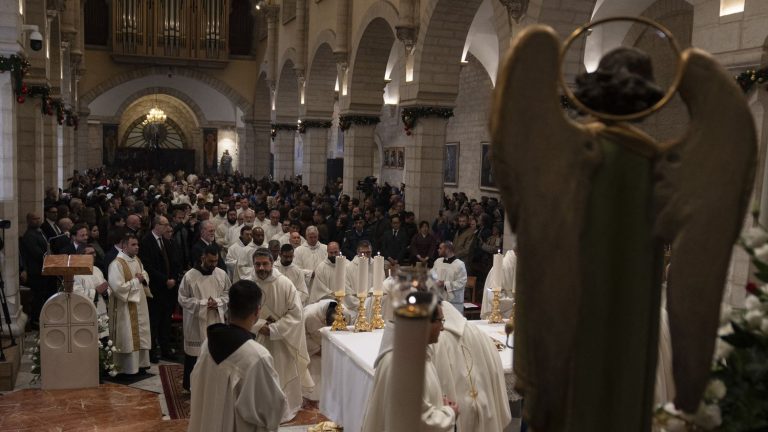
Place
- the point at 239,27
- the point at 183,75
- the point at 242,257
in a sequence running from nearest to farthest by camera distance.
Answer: the point at 242,257 → the point at 183,75 → the point at 239,27

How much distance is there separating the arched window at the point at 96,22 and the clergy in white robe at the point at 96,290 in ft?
81.9

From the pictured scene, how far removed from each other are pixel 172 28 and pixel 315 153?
13.6m

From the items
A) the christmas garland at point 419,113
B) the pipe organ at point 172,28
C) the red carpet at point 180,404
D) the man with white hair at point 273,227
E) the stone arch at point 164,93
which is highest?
the pipe organ at point 172,28

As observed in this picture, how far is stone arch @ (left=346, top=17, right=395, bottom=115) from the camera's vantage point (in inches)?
662

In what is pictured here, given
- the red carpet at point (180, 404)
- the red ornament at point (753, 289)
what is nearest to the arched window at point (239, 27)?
the red carpet at point (180, 404)

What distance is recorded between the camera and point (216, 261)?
7.56 m

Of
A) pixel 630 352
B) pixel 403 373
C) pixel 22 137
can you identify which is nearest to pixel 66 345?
pixel 22 137

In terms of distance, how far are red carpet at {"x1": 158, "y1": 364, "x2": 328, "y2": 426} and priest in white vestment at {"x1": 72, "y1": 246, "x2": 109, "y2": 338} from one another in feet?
3.01

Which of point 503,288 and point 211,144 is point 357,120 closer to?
point 503,288

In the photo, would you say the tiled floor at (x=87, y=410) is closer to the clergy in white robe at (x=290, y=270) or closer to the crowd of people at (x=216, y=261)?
the crowd of people at (x=216, y=261)

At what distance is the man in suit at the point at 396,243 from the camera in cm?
1190

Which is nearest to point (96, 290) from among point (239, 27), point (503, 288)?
point (503, 288)

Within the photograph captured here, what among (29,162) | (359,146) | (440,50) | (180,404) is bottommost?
(180,404)

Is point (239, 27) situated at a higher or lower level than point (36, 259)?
higher
